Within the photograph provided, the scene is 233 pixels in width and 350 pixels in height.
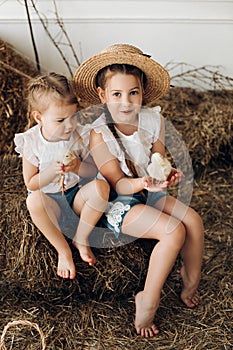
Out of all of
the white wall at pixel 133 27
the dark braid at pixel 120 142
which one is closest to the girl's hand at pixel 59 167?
the dark braid at pixel 120 142

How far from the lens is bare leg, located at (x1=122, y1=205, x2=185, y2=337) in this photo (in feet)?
6.47

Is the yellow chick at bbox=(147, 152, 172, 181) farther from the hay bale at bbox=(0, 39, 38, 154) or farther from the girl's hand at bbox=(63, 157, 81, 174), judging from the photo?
the hay bale at bbox=(0, 39, 38, 154)

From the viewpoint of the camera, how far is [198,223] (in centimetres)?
205

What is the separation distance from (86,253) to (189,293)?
0.44 m

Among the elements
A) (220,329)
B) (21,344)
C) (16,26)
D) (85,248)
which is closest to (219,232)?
(220,329)

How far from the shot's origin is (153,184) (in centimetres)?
193

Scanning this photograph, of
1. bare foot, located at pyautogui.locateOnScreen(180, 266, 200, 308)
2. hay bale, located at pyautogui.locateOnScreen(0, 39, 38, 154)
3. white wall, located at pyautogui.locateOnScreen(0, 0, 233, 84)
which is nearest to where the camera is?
bare foot, located at pyautogui.locateOnScreen(180, 266, 200, 308)

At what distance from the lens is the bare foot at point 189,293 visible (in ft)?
7.12

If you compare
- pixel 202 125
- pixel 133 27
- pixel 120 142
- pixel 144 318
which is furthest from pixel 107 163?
pixel 133 27

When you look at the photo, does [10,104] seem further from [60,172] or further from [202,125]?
[60,172]

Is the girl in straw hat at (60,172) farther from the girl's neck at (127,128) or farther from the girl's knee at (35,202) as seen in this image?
the girl's neck at (127,128)

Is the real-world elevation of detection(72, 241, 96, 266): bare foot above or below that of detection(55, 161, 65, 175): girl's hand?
below

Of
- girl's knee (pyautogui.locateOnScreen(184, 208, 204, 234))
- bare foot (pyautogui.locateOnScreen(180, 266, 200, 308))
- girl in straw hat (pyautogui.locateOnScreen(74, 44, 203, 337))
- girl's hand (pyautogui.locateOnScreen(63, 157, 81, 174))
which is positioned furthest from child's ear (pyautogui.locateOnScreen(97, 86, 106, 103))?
bare foot (pyautogui.locateOnScreen(180, 266, 200, 308))

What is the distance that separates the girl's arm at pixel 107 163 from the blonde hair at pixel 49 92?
0.16m
